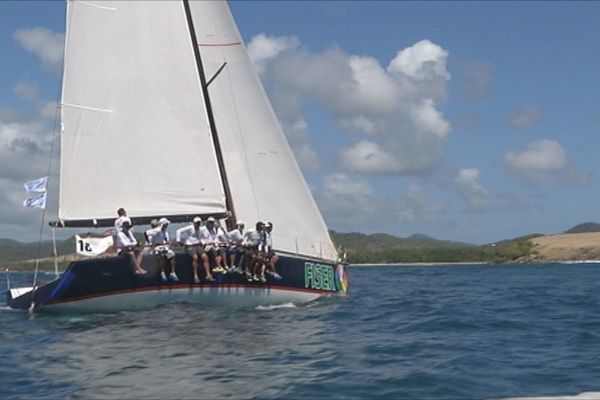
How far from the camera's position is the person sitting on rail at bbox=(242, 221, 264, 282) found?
23.4 meters

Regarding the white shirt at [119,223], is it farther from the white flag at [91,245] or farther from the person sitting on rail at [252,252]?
the person sitting on rail at [252,252]

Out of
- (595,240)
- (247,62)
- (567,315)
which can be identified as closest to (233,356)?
(567,315)

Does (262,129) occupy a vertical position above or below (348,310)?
above

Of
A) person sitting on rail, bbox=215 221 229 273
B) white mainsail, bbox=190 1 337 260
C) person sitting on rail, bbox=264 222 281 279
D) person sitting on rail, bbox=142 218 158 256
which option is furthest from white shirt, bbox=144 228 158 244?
white mainsail, bbox=190 1 337 260

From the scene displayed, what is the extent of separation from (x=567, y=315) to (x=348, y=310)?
5302 millimetres

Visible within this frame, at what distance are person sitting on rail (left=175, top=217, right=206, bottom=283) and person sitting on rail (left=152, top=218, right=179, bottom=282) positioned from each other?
47 cm

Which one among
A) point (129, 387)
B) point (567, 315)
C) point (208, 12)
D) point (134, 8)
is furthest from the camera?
point (208, 12)

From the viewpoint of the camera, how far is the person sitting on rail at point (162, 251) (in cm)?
2247

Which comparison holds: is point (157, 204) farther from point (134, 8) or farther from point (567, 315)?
point (567, 315)

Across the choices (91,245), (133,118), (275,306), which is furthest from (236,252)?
(133,118)

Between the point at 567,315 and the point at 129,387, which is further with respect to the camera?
the point at 567,315

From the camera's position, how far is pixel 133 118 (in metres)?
24.8

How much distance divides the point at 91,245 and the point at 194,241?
2.66 metres

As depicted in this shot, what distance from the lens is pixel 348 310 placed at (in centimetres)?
2297
